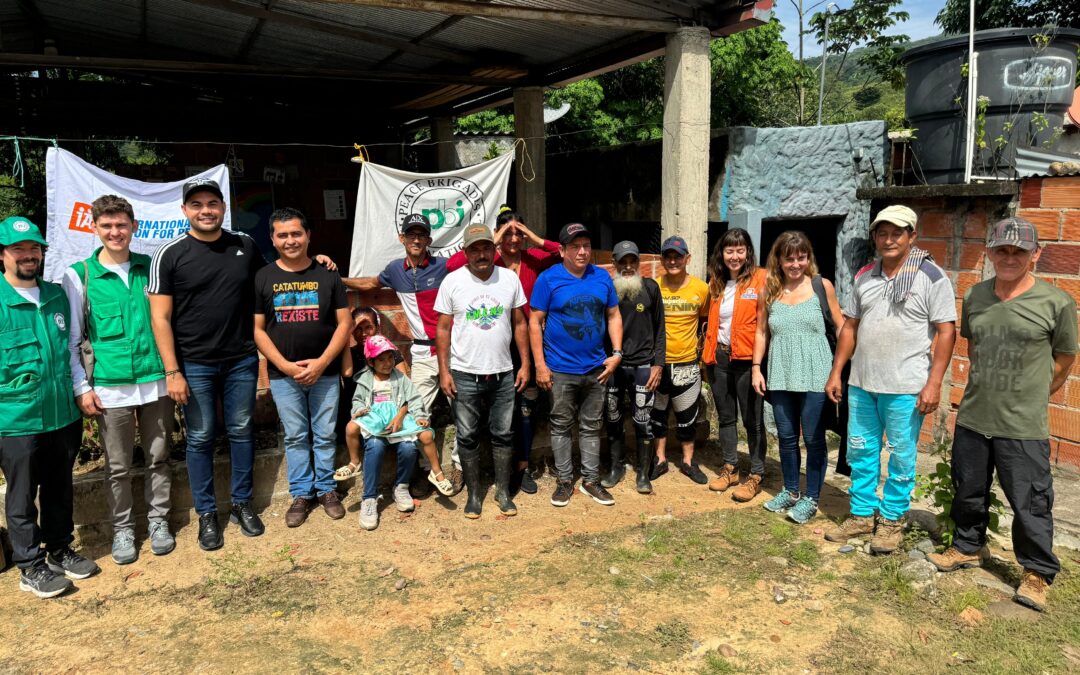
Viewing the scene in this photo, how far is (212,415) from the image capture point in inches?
158

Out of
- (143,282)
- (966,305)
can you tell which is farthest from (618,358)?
(143,282)

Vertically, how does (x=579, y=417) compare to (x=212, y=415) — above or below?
below

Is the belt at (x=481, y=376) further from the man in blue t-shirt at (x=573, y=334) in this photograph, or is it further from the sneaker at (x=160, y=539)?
the sneaker at (x=160, y=539)

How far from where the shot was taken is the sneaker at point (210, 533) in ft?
13.3

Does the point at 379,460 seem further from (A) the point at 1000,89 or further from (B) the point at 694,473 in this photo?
(A) the point at 1000,89

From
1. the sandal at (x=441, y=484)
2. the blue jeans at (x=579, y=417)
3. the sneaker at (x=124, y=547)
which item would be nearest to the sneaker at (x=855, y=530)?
the blue jeans at (x=579, y=417)

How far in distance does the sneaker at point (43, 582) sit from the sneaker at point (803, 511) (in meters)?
4.07

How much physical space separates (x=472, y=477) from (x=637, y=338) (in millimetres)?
1407

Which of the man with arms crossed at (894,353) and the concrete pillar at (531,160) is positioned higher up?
the concrete pillar at (531,160)

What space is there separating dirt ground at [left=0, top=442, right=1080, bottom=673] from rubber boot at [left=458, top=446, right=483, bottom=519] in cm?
10

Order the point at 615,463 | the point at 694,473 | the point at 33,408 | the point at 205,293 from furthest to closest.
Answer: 1. the point at 694,473
2. the point at 615,463
3. the point at 205,293
4. the point at 33,408

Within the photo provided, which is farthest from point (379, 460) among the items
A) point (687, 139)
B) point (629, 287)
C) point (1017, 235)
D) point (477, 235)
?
point (687, 139)

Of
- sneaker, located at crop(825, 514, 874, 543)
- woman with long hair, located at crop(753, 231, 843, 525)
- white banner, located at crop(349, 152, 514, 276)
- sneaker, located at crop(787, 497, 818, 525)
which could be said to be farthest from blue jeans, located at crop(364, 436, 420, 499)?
sneaker, located at crop(825, 514, 874, 543)

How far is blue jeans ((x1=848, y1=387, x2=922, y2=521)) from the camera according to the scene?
3738mm
